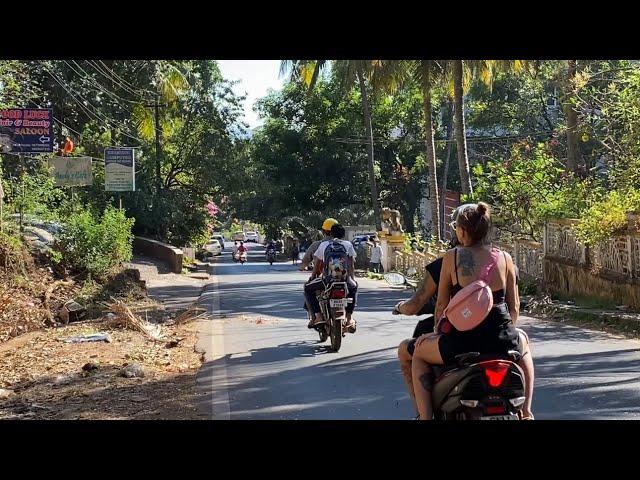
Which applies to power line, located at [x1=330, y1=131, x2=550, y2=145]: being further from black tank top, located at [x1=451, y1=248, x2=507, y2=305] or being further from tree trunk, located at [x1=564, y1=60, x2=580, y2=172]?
black tank top, located at [x1=451, y1=248, x2=507, y2=305]

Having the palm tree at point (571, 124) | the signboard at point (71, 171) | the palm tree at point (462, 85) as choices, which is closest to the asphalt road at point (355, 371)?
the palm tree at point (571, 124)

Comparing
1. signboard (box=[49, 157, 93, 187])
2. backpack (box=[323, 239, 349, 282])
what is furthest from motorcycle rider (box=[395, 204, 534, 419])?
signboard (box=[49, 157, 93, 187])

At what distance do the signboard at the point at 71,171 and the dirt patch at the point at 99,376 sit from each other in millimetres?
11714

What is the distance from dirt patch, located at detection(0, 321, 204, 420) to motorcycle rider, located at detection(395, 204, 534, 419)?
9.11 ft

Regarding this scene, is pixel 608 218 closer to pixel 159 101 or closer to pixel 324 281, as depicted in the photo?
pixel 324 281

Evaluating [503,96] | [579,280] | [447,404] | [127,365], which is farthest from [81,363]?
[503,96]

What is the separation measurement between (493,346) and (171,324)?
11584 mm

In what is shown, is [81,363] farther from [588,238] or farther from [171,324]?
[588,238]

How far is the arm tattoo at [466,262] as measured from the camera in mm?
5027

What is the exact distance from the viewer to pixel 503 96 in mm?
43312

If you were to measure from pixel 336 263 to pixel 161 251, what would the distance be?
1033 inches

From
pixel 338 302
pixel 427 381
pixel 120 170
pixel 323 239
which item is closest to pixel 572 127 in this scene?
pixel 323 239

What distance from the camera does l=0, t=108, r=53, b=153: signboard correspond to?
1934 cm

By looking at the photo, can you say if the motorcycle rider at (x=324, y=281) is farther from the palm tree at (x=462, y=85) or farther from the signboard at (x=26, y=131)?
the palm tree at (x=462, y=85)
